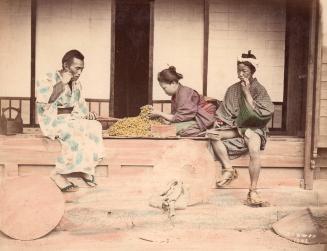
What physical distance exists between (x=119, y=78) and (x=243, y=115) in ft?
6.45

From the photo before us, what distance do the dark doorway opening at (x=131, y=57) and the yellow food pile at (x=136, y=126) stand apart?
20 centimetres

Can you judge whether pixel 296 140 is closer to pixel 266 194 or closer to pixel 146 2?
pixel 266 194

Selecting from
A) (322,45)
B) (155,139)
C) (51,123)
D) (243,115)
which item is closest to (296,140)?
(243,115)

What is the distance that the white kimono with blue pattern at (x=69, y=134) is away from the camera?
746 cm

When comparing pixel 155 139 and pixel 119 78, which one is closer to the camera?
pixel 155 139

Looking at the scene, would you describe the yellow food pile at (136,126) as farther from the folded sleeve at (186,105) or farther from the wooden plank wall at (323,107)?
the wooden plank wall at (323,107)

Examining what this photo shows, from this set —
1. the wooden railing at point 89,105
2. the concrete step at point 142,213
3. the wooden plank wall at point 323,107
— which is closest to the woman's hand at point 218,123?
the wooden railing at point 89,105

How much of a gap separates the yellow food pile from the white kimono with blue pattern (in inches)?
9.6

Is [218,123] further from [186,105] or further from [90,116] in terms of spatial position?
[90,116]

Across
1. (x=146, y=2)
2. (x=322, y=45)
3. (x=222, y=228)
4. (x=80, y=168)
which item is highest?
(x=146, y=2)

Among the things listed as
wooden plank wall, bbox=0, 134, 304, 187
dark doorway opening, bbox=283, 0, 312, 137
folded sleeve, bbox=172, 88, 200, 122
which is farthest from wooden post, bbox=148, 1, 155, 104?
dark doorway opening, bbox=283, 0, 312, 137

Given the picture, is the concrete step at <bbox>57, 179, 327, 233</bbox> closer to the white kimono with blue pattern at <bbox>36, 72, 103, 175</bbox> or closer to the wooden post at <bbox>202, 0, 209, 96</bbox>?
the white kimono with blue pattern at <bbox>36, 72, 103, 175</bbox>

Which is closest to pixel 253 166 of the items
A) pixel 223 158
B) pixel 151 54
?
pixel 223 158

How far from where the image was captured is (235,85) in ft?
25.3
